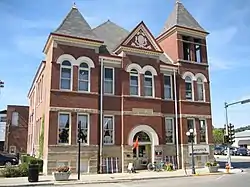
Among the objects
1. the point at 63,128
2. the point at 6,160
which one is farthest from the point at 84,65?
the point at 6,160

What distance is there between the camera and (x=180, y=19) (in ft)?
104

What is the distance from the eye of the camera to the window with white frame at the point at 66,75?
80.6ft

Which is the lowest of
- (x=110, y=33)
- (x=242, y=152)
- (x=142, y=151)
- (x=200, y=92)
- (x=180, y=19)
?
(x=242, y=152)

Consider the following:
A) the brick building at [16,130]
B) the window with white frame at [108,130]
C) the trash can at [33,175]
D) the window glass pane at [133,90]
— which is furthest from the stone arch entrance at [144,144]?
the brick building at [16,130]

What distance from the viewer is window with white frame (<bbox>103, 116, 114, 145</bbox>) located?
25516 mm

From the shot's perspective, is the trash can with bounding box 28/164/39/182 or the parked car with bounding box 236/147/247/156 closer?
the trash can with bounding box 28/164/39/182

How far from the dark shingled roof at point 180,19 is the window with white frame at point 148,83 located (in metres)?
6.74

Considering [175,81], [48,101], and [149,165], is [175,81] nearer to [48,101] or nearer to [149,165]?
[149,165]

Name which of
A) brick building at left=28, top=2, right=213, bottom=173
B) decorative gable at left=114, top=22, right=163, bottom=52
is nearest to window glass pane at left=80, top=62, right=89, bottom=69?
brick building at left=28, top=2, right=213, bottom=173

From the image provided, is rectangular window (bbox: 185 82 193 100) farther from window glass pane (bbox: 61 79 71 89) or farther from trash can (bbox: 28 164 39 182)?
trash can (bbox: 28 164 39 182)

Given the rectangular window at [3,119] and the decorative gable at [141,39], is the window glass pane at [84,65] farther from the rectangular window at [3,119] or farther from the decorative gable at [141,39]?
the rectangular window at [3,119]

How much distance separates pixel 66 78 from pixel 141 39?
8.40 meters

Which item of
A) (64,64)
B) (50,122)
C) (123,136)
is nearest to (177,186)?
(123,136)

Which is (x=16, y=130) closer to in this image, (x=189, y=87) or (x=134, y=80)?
(x=134, y=80)
